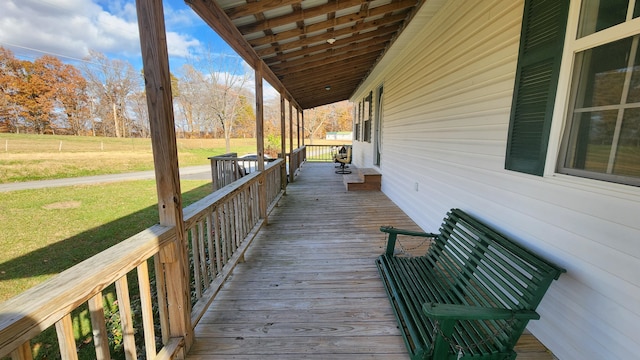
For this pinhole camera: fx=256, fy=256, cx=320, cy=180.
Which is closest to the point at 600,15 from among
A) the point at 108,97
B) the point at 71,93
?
→ the point at 108,97

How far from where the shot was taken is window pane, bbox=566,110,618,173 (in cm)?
138

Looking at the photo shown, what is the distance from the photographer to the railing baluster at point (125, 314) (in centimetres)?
120

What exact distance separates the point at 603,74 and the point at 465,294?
159cm

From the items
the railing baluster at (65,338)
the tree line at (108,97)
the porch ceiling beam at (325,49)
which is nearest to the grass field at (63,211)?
the tree line at (108,97)

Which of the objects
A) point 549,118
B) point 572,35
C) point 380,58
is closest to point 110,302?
point 549,118

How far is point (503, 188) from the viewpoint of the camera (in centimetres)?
211

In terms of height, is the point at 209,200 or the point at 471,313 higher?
the point at 209,200

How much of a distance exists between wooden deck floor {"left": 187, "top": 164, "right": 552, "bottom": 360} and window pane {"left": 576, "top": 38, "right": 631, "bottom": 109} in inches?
62.4

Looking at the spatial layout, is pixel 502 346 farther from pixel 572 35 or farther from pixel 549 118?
pixel 572 35

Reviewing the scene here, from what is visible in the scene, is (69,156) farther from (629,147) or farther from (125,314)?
(629,147)

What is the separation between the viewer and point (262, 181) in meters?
3.91

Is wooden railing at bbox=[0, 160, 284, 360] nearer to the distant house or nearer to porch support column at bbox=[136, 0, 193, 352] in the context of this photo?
porch support column at bbox=[136, 0, 193, 352]

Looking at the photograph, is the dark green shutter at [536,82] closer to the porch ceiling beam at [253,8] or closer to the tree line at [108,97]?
the porch ceiling beam at [253,8]

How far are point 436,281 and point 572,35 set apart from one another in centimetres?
186
